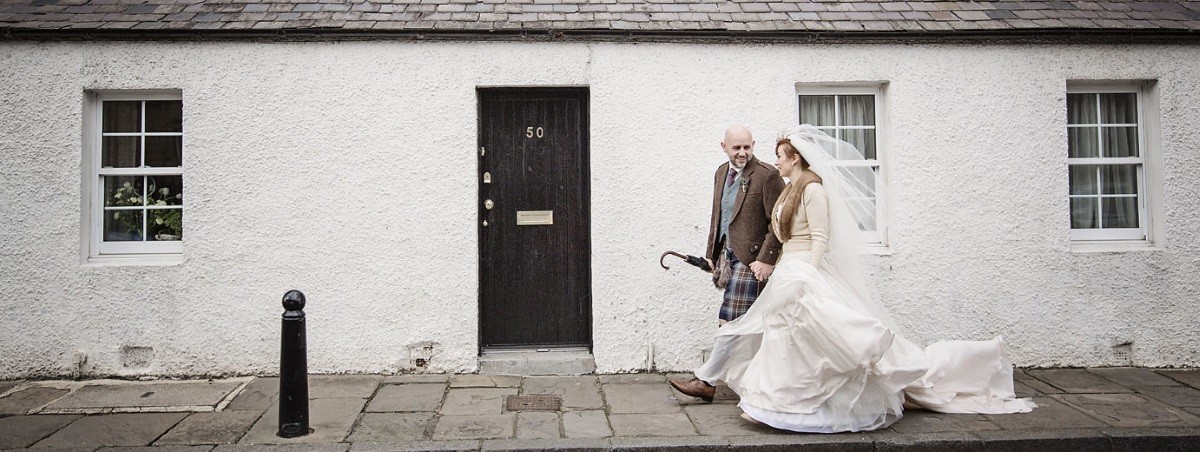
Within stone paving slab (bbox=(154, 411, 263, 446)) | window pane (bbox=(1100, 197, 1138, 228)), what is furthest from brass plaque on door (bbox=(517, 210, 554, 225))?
window pane (bbox=(1100, 197, 1138, 228))

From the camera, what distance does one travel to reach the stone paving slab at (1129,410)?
15.1 feet

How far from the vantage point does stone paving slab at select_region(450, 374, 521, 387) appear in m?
5.66

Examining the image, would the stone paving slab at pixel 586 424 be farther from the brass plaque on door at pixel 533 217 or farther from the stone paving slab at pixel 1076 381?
the stone paving slab at pixel 1076 381

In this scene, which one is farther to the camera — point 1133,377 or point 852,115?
point 852,115

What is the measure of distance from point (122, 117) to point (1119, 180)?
28.1 ft

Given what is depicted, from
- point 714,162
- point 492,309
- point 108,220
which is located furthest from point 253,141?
point 714,162

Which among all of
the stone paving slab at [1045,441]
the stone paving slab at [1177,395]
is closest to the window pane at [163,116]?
the stone paving slab at [1045,441]

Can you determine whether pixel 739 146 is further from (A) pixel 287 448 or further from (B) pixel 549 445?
(A) pixel 287 448

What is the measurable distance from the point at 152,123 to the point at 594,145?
3.71m

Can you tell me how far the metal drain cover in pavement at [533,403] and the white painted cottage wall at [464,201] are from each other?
2.79ft

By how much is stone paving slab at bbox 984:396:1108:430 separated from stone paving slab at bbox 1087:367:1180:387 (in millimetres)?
1152

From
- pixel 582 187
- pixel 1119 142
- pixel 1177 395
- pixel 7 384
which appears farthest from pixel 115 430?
pixel 1119 142

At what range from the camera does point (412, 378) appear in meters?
5.84

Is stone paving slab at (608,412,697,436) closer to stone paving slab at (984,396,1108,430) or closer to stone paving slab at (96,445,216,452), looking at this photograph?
stone paving slab at (984,396,1108,430)
